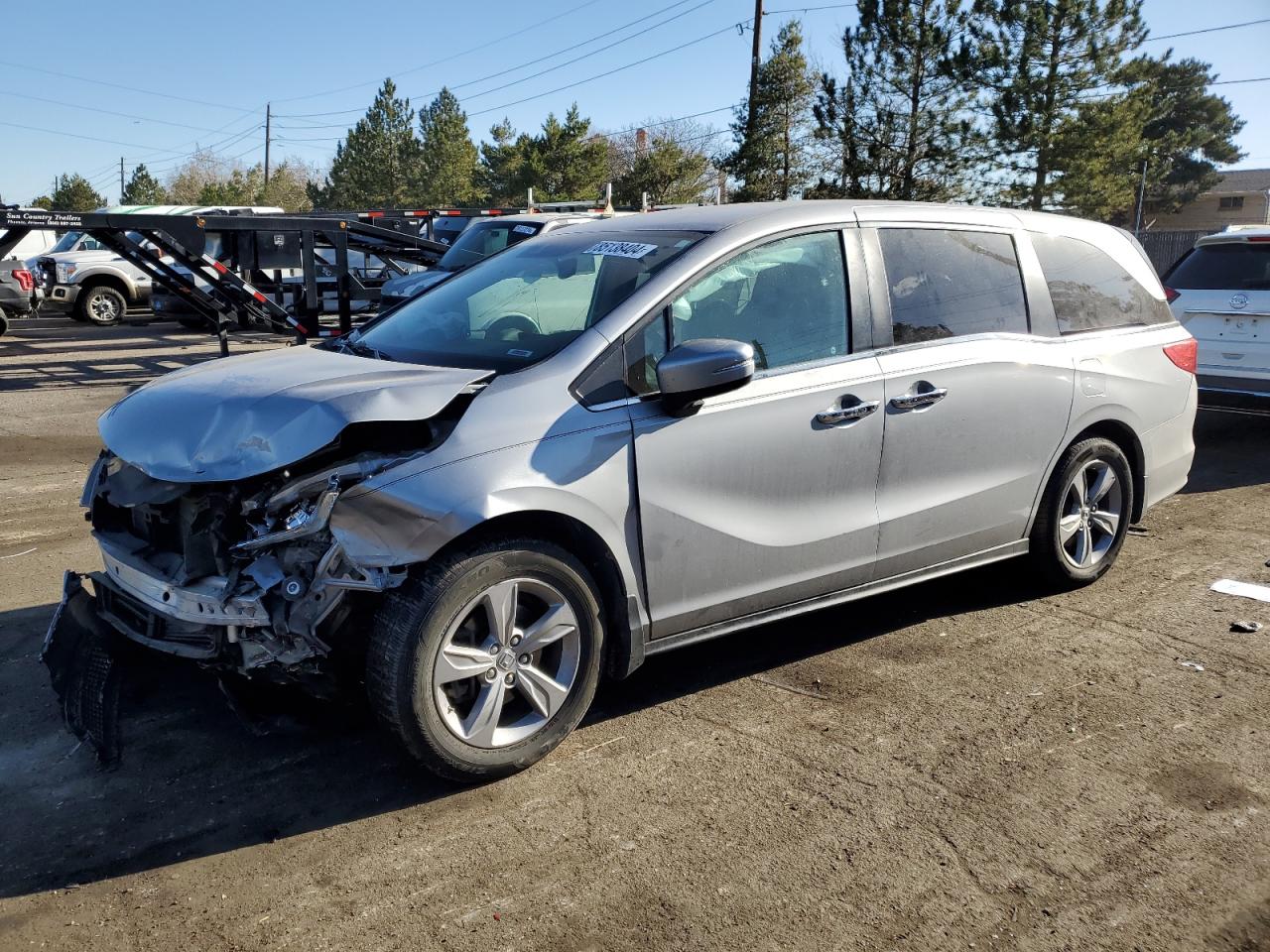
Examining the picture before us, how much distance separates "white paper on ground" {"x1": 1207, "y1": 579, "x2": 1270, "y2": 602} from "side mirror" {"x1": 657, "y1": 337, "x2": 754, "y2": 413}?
3280mm

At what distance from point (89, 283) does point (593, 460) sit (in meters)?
20.7

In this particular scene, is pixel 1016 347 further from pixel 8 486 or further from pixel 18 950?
pixel 8 486

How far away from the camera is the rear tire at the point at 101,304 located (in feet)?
68.9

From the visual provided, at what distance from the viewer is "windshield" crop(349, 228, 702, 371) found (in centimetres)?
394

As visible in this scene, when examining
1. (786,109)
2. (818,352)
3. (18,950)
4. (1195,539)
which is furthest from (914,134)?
(18,950)

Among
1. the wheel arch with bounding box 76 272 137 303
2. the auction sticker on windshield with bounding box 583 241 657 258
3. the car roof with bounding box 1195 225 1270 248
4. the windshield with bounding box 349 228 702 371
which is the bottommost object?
the windshield with bounding box 349 228 702 371

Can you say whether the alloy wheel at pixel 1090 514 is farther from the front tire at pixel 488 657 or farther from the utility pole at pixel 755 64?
the utility pole at pixel 755 64

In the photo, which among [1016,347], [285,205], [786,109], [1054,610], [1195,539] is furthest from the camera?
[285,205]

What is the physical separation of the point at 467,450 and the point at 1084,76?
97.0ft

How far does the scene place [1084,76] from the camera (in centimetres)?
2809

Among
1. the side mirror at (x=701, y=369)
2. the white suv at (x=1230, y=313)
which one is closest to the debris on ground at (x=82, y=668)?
the side mirror at (x=701, y=369)

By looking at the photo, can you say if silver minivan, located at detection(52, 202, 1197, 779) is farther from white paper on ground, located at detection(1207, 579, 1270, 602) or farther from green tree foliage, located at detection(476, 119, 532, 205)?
green tree foliage, located at detection(476, 119, 532, 205)

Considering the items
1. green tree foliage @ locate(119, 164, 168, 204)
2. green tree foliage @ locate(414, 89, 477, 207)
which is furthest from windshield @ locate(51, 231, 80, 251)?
green tree foliage @ locate(119, 164, 168, 204)

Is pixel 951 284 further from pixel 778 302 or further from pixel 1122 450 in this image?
pixel 1122 450
